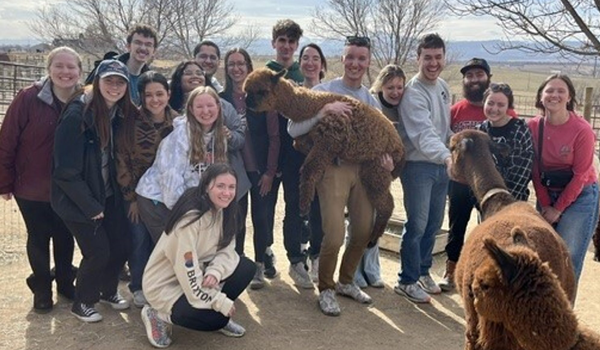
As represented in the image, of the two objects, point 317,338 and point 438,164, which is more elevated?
point 438,164

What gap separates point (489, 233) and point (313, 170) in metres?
1.77

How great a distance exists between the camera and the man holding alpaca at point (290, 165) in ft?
17.0

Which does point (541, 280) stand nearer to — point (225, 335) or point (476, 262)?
point (476, 262)

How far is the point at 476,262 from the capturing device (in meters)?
2.73

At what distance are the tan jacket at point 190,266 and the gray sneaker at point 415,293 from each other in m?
1.94

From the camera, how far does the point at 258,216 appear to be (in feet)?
17.5

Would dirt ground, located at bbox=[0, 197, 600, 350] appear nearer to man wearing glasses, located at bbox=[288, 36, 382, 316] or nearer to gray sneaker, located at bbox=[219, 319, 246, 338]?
gray sneaker, located at bbox=[219, 319, 246, 338]

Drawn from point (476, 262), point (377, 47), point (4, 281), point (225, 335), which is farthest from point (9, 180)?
point (377, 47)

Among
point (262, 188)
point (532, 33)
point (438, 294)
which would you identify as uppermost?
point (532, 33)

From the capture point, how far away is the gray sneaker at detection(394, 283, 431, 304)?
520 cm

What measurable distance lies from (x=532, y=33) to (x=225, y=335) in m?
7.52

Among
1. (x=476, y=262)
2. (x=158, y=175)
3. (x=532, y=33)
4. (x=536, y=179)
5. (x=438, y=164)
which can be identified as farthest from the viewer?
(x=532, y=33)

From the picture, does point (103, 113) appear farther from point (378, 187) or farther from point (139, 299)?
point (378, 187)

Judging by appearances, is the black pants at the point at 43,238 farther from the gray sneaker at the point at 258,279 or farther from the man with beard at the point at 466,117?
the man with beard at the point at 466,117
